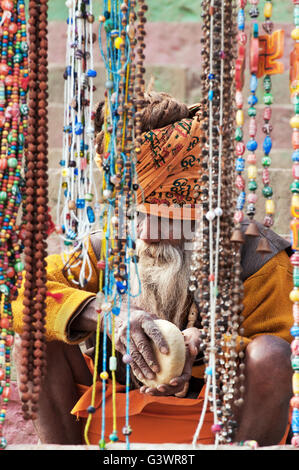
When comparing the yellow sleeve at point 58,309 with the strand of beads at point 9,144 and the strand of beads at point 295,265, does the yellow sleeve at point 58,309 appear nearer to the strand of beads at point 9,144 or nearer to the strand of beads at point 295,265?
the strand of beads at point 9,144

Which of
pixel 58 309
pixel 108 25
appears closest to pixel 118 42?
pixel 108 25

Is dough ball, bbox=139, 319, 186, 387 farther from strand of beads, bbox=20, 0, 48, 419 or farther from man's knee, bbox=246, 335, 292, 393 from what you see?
strand of beads, bbox=20, 0, 48, 419

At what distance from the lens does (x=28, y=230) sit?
1936mm

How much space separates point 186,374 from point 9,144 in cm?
84

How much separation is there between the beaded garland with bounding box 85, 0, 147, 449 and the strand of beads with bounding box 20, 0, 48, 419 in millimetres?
149

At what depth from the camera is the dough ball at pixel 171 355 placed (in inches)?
83.7

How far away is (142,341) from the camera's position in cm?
215

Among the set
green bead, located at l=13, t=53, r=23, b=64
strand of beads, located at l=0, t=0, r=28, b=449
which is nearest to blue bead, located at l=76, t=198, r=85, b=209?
strand of beads, located at l=0, t=0, r=28, b=449

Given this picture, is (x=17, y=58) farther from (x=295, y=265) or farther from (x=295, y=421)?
(x=295, y=421)

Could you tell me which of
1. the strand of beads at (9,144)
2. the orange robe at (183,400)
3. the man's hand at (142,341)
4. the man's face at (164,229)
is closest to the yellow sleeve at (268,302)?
the orange robe at (183,400)

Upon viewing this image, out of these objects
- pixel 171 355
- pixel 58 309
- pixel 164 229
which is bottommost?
pixel 171 355

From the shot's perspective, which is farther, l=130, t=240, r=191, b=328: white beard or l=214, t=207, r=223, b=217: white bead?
l=130, t=240, r=191, b=328: white beard

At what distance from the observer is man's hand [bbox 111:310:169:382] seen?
2.14m
